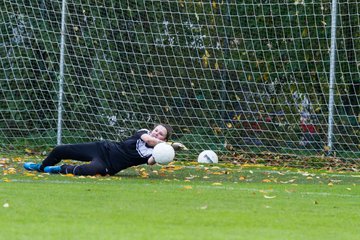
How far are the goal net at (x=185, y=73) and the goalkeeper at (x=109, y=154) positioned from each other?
3460 mm

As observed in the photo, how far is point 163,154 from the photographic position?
10719 mm

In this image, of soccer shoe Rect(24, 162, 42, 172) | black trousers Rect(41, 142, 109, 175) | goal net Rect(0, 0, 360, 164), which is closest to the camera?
black trousers Rect(41, 142, 109, 175)

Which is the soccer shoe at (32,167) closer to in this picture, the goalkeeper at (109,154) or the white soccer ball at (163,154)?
the goalkeeper at (109,154)

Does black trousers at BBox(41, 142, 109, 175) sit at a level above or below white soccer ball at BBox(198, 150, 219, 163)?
above

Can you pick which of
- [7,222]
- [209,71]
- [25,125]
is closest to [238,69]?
[209,71]

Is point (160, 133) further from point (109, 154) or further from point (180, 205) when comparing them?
point (180, 205)

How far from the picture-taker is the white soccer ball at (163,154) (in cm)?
1072

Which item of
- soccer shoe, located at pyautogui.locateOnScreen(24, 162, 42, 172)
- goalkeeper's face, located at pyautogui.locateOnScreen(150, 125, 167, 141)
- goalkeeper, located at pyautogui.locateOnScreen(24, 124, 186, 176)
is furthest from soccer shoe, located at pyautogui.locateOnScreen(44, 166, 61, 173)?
goalkeeper's face, located at pyautogui.locateOnScreen(150, 125, 167, 141)

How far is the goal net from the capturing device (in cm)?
1440

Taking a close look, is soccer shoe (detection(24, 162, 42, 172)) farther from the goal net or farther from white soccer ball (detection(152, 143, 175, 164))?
the goal net

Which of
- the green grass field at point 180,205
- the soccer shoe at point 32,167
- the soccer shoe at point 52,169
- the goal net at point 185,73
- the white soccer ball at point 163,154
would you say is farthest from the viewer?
the goal net at point 185,73

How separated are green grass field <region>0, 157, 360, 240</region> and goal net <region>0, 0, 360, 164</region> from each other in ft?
8.18

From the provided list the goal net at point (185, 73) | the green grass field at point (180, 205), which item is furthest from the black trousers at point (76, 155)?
the goal net at point (185, 73)

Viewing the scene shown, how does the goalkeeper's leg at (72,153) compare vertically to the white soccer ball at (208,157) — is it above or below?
above
